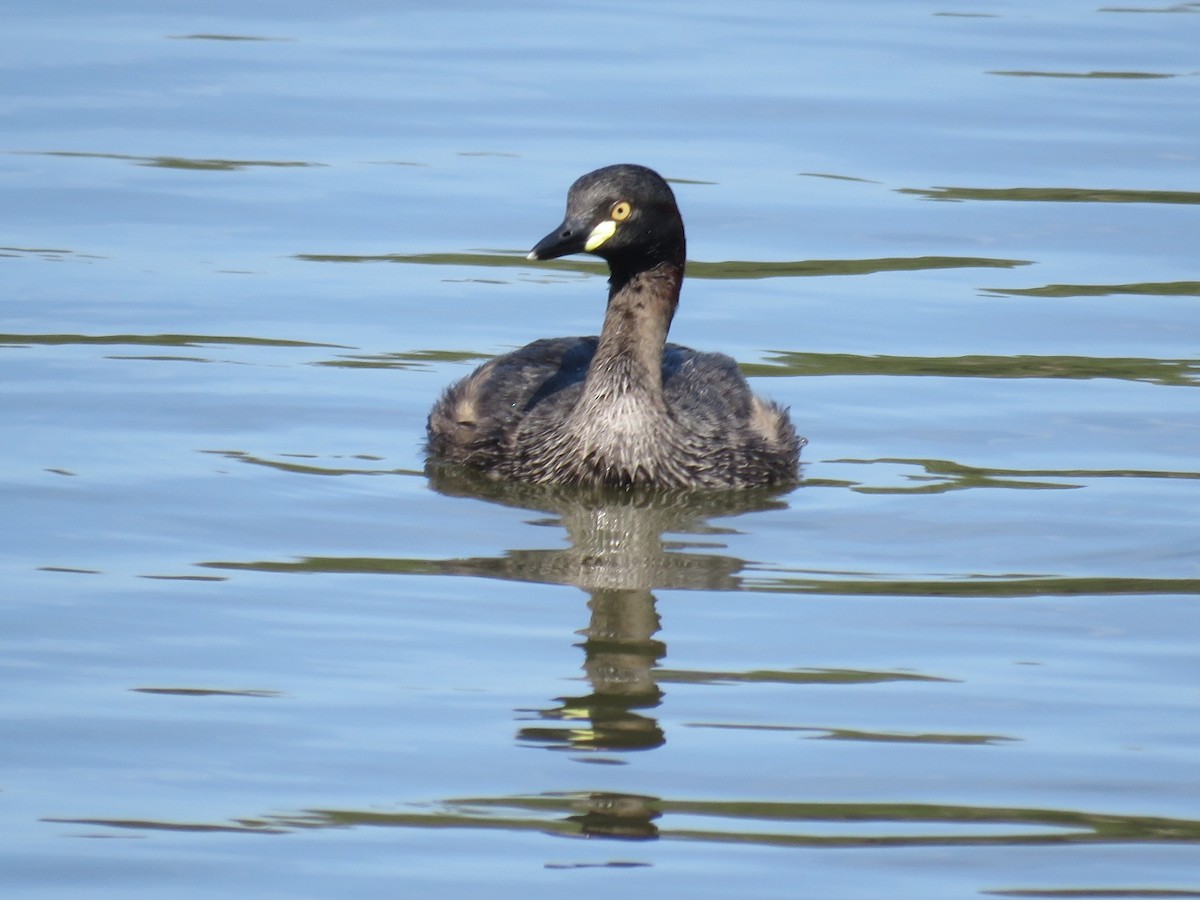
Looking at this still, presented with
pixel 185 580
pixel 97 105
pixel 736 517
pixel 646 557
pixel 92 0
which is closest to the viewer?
pixel 185 580

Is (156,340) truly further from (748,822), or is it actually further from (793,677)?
(748,822)

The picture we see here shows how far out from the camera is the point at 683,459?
36.2ft

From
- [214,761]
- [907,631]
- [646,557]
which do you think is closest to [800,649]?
[907,631]

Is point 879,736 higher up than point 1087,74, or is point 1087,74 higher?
point 1087,74

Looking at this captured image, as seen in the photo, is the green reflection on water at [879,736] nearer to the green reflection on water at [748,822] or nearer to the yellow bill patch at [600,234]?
the green reflection on water at [748,822]

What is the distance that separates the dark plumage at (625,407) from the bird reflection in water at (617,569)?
0.35ft

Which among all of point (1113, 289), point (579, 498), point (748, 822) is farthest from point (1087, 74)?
point (748, 822)

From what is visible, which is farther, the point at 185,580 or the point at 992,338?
the point at 992,338

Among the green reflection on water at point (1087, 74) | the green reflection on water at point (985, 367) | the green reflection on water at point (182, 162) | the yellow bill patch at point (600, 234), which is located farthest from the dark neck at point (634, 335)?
the green reflection on water at point (1087, 74)

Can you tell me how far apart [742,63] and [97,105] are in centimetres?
514

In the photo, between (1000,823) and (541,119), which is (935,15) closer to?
(541,119)

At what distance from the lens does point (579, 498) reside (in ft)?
35.6

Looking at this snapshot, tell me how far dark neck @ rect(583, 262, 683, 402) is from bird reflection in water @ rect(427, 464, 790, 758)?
532 millimetres

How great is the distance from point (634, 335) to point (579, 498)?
885 millimetres
